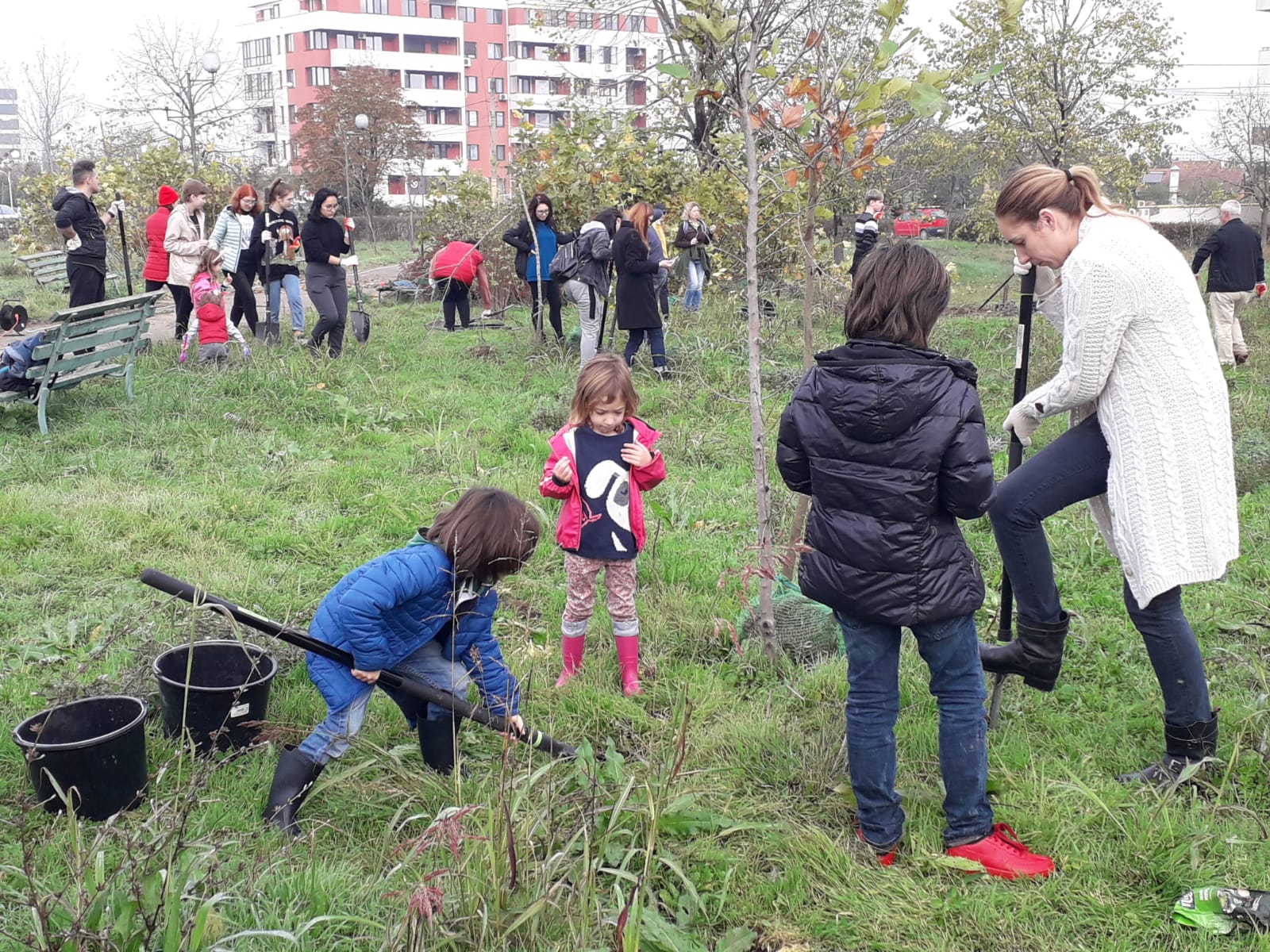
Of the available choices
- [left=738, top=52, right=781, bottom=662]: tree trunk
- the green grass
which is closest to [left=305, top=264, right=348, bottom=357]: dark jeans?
the green grass

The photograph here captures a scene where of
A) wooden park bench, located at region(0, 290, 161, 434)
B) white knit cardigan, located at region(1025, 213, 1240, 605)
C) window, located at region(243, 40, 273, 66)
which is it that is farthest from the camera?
window, located at region(243, 40, 273, 66)

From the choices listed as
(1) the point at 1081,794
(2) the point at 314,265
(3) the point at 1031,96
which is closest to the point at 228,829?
(1) the point at 1081,794

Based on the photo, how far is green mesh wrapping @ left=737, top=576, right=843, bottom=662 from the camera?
4281 mm

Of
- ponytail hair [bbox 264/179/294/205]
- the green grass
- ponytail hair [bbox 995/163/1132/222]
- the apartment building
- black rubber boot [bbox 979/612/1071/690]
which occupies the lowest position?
the green grass

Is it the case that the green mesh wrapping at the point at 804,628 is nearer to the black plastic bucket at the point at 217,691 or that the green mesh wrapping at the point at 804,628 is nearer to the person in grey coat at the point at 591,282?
the black plastic bucket at the point at 217,691

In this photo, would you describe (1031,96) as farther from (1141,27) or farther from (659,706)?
(659,706)

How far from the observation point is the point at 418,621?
10.7 ft

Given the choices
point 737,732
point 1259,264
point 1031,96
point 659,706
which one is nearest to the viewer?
point 737,732

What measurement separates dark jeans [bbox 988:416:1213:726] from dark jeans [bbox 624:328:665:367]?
707 cm

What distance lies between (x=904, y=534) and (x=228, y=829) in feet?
6.40

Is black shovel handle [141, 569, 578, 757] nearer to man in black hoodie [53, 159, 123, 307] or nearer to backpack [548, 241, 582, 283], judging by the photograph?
backpack [548, 241, 582, 283]

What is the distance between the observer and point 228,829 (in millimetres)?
2867

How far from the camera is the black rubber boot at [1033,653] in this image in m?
3.30

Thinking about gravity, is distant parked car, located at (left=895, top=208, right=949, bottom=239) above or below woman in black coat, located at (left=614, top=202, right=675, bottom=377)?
above
